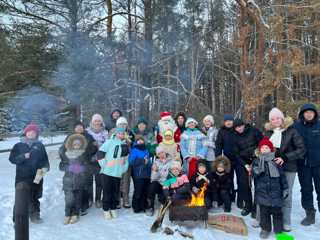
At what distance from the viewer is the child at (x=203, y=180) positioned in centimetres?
548

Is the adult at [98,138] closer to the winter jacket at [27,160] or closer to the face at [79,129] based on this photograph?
the face at [79,129]

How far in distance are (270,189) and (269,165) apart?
0.33 metres

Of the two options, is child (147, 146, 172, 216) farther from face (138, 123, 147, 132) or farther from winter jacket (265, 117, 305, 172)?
winter jacket (265, 117, 305, 172)

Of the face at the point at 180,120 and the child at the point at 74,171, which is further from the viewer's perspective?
the face at the point at 180,120

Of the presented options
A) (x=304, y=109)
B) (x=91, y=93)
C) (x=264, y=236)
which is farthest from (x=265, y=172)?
(x=91, y=93)

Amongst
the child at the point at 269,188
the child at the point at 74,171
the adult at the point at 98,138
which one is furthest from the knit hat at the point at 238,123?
the child at the point at 74,171

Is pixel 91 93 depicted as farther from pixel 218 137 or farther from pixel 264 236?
pixel 264 236

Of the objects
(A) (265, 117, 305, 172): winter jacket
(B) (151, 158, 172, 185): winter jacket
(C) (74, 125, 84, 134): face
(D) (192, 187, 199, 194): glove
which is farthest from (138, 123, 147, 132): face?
(A) (265, 117, 305, 172): winter jacket

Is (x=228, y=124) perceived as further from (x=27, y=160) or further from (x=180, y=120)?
(x=27, y=160)

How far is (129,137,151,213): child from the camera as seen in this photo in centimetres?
582

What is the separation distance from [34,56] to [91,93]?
76.1 inches

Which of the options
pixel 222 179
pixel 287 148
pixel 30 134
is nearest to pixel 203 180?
pixel 222 179

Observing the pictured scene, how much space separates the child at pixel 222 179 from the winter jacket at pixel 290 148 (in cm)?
105

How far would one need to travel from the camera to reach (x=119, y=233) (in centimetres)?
486
